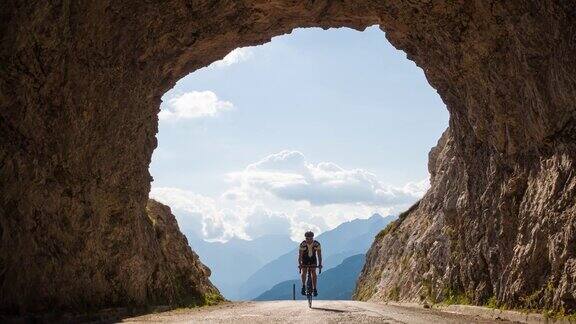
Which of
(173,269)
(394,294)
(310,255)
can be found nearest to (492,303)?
(310,255)

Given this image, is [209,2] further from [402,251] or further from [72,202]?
[402,251]

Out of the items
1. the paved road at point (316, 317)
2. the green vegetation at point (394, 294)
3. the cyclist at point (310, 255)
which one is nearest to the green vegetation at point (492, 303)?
the paved road at point (316, 317)

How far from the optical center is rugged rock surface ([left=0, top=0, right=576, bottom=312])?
45.9 ft

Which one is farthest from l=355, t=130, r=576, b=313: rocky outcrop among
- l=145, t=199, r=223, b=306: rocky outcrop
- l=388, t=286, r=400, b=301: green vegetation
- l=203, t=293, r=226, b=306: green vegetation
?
l=145, t=199, r=223, b=306: rocky outcrop

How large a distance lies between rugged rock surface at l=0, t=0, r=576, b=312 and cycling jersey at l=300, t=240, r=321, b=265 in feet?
20.1

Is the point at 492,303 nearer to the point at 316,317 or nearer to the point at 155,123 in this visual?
the point at 316,317

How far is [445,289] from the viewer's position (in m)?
24.7

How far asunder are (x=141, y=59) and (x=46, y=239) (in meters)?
8.30

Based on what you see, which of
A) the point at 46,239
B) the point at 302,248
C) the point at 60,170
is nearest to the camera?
the point at 46,239

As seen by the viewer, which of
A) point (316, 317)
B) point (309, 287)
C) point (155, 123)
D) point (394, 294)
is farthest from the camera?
point (394, 294)

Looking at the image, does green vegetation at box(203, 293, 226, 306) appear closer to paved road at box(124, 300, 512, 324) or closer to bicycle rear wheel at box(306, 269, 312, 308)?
bicycle rear wheel at box(306, 269, 312, 308)

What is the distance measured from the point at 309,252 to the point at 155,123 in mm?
10399

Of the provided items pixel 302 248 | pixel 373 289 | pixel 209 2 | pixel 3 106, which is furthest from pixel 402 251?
pixel 3 106

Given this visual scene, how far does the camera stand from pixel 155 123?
2589 cm
